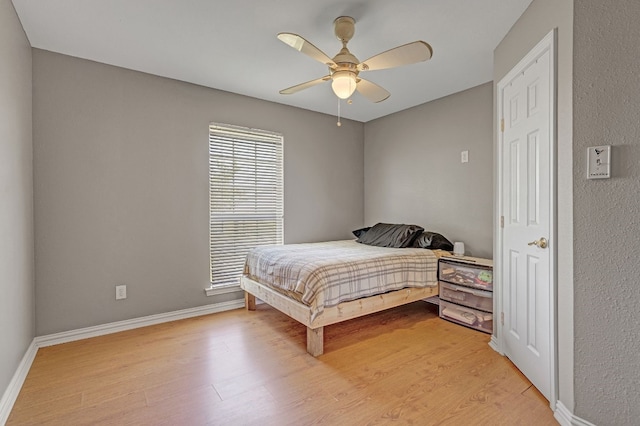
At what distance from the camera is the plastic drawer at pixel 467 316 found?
2.84 meters

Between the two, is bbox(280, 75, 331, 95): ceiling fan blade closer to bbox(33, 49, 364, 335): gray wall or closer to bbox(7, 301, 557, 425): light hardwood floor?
bbox(33, 49, 364, 335): gray wall

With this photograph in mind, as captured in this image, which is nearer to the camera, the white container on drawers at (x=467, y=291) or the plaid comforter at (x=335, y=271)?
the plaid comforter at (x=335, y=271)

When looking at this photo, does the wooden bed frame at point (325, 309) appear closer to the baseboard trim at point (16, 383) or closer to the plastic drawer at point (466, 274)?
the plastic drawer at point (466, 274)

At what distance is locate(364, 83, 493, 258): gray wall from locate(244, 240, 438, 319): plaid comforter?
2.14 feet

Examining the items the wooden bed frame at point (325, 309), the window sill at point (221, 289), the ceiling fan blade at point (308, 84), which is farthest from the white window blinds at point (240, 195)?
the ceiling fan blade at point (308, 84)

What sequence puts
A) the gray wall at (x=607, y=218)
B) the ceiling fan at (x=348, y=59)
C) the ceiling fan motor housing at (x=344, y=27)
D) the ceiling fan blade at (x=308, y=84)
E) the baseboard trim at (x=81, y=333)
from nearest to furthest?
1. the gray wall at (x=607, y=218)
2. the baseboard trim at (x=81, y=333)
3. the ceiling fan at (x=348, y=59)
4. the ceiling fan motor housing at (x=344, y=27)
5. the ceiling fan blade at (x=308, y=84)

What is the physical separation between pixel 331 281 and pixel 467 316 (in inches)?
58.9

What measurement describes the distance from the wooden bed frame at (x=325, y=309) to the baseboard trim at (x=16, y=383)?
5.62ft

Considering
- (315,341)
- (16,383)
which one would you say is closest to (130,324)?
(16,383)

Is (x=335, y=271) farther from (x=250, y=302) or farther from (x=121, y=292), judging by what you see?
(x=121, y=292)

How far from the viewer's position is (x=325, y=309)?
95.6 inches

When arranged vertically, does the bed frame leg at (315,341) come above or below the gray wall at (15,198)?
below

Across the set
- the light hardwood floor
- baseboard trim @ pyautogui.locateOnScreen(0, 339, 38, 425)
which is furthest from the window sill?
baseboard trim @ pyautogui.locateOnScreen(0, 339, 38, 425)

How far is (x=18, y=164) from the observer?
214 cm
